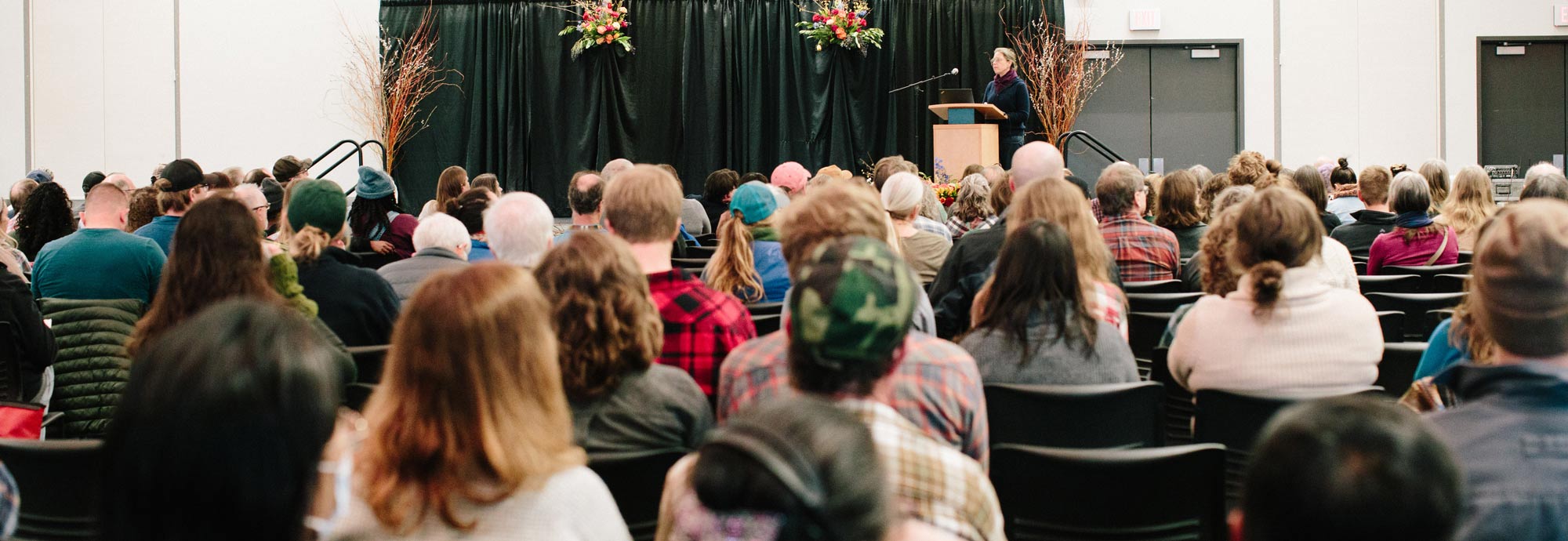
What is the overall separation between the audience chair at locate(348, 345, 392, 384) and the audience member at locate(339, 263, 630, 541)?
189cm

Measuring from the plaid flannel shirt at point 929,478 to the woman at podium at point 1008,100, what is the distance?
9640mm

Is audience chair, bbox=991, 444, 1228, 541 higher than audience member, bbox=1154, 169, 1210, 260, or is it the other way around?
audience member, bbox=1154, 169, 1210, 260

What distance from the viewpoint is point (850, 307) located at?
1647 mm

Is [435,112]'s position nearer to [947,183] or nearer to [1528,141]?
[947,183]

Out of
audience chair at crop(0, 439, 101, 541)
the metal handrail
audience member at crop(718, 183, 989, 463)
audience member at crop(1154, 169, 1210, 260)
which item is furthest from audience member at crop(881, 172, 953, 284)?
the metal handrail

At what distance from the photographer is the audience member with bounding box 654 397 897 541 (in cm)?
104

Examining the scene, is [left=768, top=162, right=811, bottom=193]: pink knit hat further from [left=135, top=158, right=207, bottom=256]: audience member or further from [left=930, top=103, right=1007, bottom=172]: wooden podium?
[left=135, top=158, right=207, bottom=256]: audience member

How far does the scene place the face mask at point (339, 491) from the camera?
168 cm

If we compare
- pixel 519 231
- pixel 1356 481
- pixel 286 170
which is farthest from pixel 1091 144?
pixel 1356 481

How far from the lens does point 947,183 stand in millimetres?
10219

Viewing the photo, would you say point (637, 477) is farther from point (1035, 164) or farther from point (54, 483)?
point (1035, 164)

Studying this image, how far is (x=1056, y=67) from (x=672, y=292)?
10.5 meters

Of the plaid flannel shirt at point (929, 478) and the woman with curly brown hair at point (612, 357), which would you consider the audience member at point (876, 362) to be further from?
the woman with curly brown hair at point (612, 357)

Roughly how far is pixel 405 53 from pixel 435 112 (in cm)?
76
